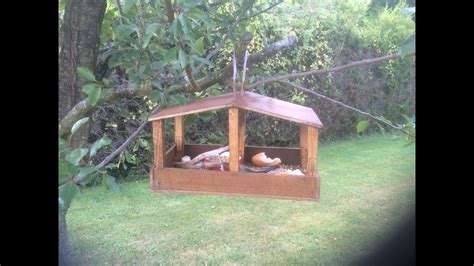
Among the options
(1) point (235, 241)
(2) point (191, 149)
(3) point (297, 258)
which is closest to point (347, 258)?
(3) point (297, 258)

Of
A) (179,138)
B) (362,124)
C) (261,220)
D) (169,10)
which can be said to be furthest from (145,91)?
(261,220)

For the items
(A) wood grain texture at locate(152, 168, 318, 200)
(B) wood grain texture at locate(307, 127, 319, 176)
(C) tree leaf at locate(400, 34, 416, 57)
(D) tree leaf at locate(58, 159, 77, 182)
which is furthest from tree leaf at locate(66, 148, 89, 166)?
(C) tree leaf at locate(400, 34, 416, 57)

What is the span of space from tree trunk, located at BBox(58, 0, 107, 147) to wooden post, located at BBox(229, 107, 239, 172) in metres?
0.30

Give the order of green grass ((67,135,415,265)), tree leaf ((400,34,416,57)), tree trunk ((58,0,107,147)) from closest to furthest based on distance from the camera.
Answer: tree leaf ((400,34,416,57)), tree trunk ((58,0,107,147)), green grass ((67,135,415,265))

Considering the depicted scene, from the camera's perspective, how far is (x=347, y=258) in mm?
1116

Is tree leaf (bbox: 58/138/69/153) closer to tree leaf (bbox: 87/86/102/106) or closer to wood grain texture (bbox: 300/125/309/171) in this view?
tree leaf (bbox: 87/86/102/106)

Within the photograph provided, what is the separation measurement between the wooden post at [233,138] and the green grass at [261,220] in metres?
A: 0.60

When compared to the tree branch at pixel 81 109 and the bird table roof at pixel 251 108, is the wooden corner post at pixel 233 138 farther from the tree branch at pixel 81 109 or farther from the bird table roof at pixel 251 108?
the tree branch at pixel 81 109

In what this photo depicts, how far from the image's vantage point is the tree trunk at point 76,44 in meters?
0.72

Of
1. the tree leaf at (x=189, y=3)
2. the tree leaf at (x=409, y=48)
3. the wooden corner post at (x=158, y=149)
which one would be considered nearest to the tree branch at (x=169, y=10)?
the tree leaf at (x=189, y=3)

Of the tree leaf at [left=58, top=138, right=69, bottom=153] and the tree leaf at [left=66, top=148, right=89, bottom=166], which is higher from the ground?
the tree leaf at [left=58, top=138, right=69, bottom=153]

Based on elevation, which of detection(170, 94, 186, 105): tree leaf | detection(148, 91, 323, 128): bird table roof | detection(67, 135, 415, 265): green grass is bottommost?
detection(67, 135, 415, 265): green grass

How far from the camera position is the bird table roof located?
534mm
